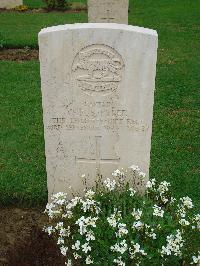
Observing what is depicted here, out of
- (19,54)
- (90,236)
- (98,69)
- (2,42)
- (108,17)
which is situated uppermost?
(98,69)

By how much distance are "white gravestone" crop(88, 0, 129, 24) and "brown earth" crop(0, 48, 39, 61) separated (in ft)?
4.89

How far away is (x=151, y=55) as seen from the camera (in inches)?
163

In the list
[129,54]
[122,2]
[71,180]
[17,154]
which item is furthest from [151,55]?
[122,2]

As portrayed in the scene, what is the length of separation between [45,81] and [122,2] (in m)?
6.82

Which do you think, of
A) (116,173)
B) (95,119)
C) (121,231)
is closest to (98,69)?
(95,119)

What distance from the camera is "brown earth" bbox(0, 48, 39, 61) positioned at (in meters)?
10.8

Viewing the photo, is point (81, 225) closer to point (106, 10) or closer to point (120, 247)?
point (120, 247)

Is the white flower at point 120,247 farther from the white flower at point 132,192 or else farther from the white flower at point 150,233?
the white flower at point 132,192

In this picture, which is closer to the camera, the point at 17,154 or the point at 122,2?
the point at 17,154

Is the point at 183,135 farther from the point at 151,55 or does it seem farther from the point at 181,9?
the point at 181,9

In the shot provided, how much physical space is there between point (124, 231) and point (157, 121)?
3.81 m

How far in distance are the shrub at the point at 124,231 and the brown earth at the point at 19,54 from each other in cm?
688

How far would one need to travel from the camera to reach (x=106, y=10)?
34.8 feet

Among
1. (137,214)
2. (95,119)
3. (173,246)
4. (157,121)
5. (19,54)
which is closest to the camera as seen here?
(173,246)
